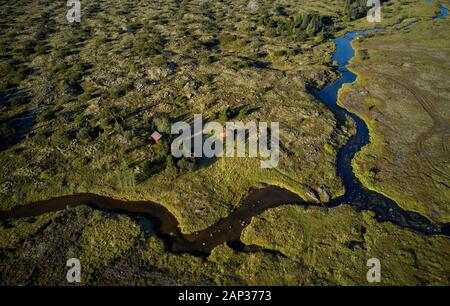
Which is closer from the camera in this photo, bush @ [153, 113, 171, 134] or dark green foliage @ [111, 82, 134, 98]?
bush @ [153, 113, 171, 134]

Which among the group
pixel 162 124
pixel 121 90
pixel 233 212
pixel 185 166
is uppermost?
pixel 121 90

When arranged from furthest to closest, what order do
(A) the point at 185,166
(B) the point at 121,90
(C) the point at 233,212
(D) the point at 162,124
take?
1. (B) the point at 121,90
2. (D) the point at 162,124
3. (A) the point at 185,166
4. (C) the point at 233,212

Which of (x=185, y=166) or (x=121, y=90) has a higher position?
(x=121, y=90)

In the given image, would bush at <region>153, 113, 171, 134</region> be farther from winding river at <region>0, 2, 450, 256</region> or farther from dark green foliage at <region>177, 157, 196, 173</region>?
winding river at <region>0, 2, 450, 256</region>

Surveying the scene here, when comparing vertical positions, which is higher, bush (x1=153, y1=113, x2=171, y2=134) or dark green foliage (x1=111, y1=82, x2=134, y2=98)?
dark green foliage (x1=111, y1=82, x2=134, y2=98)

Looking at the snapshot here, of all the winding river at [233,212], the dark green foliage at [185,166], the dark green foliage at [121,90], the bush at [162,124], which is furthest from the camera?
the dark green foliage at [121,90]

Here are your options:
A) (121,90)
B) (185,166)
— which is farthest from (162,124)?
(121,90)

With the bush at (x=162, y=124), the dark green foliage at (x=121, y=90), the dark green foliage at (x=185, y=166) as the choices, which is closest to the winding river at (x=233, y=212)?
the dark green foliage at (x=185, y=166)

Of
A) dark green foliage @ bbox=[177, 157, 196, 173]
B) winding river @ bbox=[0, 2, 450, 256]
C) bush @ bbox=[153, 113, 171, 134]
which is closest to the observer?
winding river @ bbox=[0, 2, 450, 256]

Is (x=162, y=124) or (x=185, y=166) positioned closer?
(x=185, y=166)

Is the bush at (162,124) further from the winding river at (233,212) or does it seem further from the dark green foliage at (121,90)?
the winding river at (233,212)

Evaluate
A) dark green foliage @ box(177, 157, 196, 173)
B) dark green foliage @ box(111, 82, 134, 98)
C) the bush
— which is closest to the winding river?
dark green foliage @ box(177, 157, 196, 173)

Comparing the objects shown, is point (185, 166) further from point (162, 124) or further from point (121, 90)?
point (121, 90)
